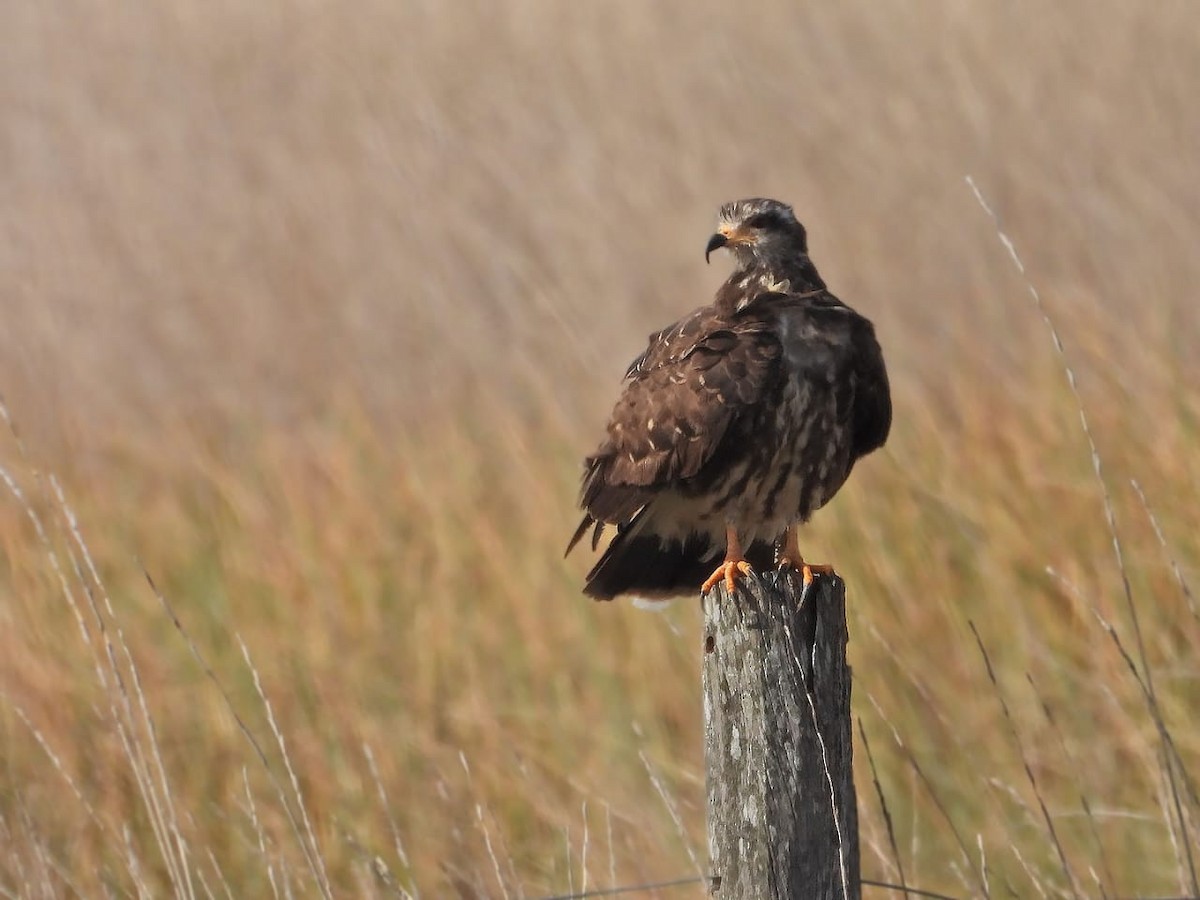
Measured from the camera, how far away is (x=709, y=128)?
6.26 m

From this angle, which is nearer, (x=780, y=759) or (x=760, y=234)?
(x=780, y=759)

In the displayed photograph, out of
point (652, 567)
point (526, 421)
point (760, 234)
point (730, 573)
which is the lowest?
point (730, 573)

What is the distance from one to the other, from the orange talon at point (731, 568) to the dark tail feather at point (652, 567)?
0.07 m

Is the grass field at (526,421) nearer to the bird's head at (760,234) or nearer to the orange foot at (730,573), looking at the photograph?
the orange foot at (730,573)

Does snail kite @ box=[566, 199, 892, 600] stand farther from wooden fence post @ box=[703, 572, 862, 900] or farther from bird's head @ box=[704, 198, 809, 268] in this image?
wooden fence post @ box=[703, 572, 862, 900]

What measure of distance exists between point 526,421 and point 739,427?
2.59 meters

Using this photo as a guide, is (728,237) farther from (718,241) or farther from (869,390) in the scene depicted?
(869,390)

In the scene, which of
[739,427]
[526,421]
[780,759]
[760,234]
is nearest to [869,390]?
[739,427]

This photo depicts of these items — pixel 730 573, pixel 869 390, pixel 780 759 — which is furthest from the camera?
pixel 869 390

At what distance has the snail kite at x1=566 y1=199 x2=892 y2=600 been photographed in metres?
3.10

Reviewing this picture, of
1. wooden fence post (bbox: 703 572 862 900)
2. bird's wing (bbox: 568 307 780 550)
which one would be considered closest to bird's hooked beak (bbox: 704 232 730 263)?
bird's wing (bbox: 568 307 780 550)

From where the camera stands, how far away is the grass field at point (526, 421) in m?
4.28

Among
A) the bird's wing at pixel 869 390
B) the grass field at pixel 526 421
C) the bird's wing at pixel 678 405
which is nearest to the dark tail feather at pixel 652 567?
the bird's wing at pixel 678 405

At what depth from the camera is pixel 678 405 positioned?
3113 millimetres
